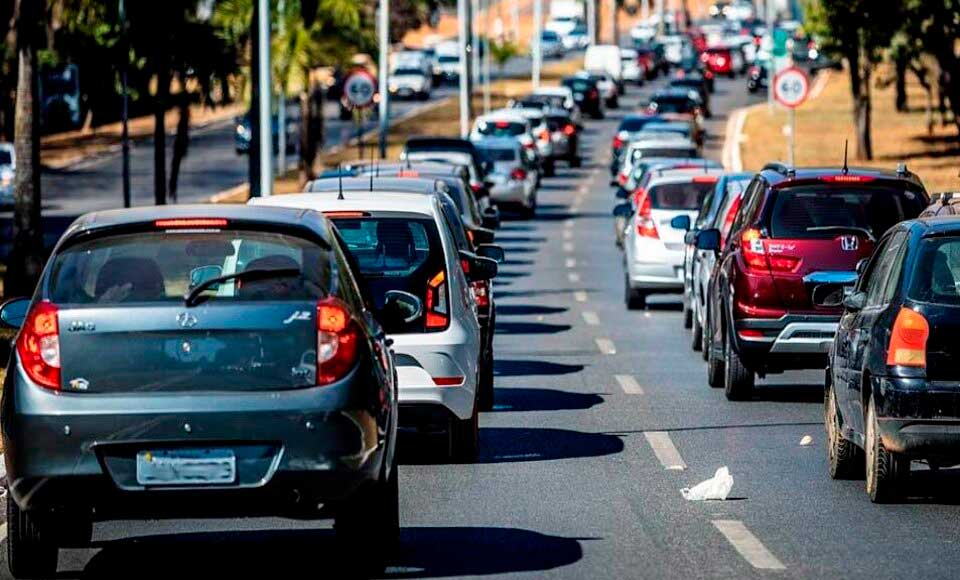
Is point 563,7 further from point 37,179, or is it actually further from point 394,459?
point 394,459

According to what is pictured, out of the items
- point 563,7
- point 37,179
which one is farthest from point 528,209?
point 563,7

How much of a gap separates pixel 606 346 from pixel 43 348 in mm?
13840

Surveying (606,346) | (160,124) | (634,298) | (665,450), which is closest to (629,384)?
(606,346)

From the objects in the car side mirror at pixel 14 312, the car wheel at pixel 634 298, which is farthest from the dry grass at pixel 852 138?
the car side mirror at pixel 14 312

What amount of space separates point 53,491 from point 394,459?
1666 mm

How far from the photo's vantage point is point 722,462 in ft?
45.3

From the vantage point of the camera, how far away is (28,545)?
30.8ft

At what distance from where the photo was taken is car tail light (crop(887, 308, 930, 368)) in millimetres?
11609

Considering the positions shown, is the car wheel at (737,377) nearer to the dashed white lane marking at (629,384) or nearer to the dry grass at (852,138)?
the dashed white lane marking at (629,384)

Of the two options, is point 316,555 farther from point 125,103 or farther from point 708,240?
point 125,103

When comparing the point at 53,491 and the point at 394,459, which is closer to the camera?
the point at 53,491

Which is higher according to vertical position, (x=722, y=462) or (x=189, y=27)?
(x=189, y=27)

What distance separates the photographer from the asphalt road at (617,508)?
9984 millimetres

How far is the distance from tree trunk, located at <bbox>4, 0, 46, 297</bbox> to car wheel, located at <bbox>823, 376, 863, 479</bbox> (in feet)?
54.9
